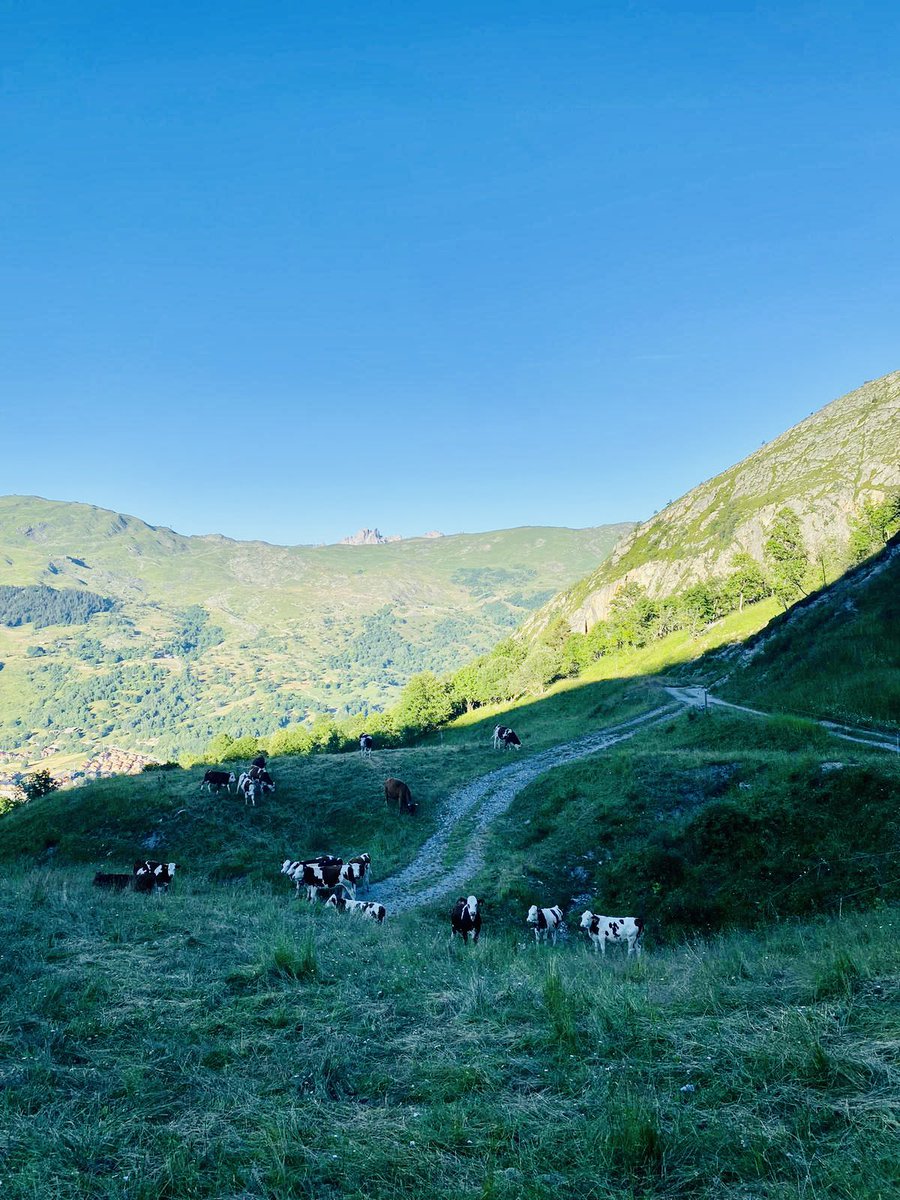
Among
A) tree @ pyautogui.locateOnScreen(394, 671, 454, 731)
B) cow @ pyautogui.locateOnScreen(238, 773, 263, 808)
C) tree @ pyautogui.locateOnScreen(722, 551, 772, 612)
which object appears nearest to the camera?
cow @ pyautogui.locateOnScreen(238, 773, 263, 808)

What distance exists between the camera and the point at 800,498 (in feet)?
537

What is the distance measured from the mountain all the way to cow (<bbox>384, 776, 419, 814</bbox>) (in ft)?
421

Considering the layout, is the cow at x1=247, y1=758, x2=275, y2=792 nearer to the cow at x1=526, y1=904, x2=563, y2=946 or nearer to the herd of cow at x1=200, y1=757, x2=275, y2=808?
the herd of cow at x1=200, y1=757, x2=275, y2=808

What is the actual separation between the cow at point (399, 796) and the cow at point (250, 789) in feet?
24.5

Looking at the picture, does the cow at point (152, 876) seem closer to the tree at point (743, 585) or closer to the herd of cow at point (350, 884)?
the herd of cow at point (350, 884)

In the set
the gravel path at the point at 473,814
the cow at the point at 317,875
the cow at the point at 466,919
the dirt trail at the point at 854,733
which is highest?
the dirt trail at the point at 854,733

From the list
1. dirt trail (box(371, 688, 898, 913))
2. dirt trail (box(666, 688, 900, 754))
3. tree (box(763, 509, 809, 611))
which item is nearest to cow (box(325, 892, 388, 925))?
dirt trail (box(371, 688, 898, 913))

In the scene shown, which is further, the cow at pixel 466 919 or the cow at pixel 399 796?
the cow at pixel 399 796

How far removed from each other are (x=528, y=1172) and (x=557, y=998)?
359 cm

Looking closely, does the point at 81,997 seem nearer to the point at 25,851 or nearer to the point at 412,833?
the point at 412,833

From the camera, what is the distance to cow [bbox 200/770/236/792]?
118 feet

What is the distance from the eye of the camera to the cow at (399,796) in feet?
114

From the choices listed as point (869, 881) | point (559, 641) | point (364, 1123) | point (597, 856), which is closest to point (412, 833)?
point (597, 856)

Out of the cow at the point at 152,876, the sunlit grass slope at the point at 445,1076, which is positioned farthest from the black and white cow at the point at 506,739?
the sunlit grass slope at the point at 445,1076
